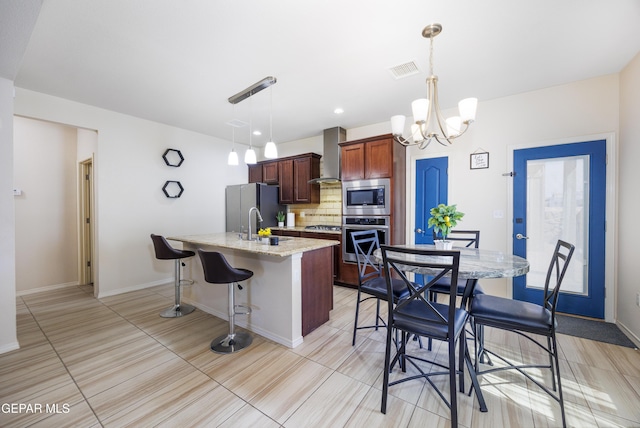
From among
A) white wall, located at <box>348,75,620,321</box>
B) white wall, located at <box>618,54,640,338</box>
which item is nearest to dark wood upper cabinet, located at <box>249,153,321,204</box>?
white wall, located at <box>348,75,620,321</box>

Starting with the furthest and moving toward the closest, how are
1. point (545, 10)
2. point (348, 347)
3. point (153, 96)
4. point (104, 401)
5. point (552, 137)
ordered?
point (153, 96) < point (552, 137) < point (348, 347) < point (545, 10) < point (104, 401)

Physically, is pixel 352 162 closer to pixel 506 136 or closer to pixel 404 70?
pixel 404 70

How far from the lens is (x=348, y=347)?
2367 millimetres

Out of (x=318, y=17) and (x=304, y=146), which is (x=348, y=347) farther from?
(x=304, y=146)

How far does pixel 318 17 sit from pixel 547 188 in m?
3.29

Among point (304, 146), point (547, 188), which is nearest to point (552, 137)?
point (547, 188)

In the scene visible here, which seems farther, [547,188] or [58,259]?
[58,259]

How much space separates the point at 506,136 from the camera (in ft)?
11.0

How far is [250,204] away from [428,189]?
3.26 metres

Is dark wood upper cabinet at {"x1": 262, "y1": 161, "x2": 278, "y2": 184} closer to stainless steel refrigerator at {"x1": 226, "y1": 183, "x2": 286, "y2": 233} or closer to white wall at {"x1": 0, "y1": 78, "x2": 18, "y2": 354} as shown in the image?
stainless steel refrigerator at {"x1": 226, "y1": 183, "x2": 286, "y2": 233}

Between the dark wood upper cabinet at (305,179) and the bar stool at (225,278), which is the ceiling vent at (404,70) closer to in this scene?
the dark wood upper cabinet at (305,179)

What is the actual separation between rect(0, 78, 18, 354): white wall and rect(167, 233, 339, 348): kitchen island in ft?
4.87

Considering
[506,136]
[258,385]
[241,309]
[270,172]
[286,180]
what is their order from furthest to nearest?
[270,172] → [286,180] → [506,136] → [241,309] → [258,385]

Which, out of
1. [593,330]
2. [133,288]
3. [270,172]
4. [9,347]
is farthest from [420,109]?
[133,288]
